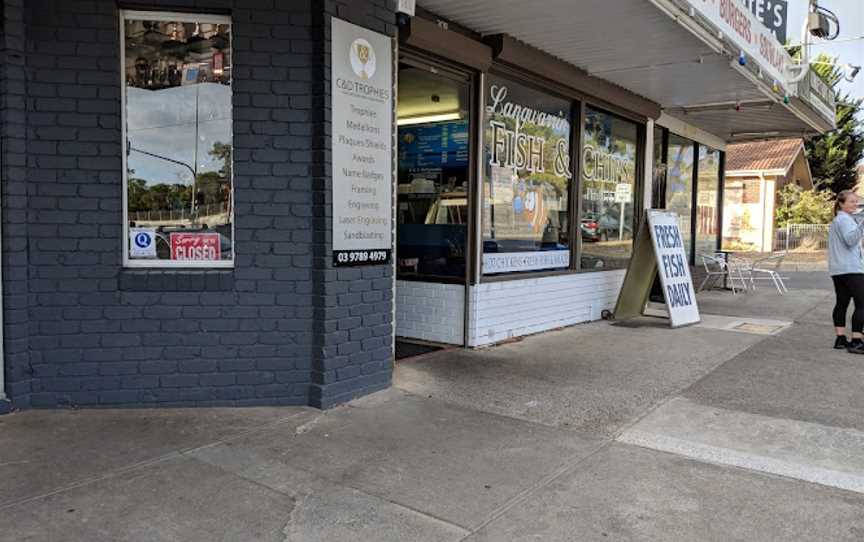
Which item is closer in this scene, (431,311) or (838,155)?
(431,311)

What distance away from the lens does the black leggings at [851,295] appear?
6.97 meters

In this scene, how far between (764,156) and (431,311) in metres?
27.1

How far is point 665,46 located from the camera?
6.79m

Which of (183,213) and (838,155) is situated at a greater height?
(838,155)

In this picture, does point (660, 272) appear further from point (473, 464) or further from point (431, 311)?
point (473, 464)

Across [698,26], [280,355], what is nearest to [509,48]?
[698,26]

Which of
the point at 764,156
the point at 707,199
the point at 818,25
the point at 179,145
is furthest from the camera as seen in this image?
the point at 764,156

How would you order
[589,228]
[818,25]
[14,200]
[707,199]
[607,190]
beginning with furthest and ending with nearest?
[707,199]
[818,25]
[607,190]
[589,228]
[14,200]

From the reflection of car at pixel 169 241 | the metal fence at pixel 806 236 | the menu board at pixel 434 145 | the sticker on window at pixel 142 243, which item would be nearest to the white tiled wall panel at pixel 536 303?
the menu board at pixel 434 145

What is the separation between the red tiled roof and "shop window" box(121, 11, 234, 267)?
26.5 m

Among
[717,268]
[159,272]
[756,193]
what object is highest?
[756,193]

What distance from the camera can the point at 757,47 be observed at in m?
7.55

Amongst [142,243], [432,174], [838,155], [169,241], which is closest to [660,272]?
[432,174]

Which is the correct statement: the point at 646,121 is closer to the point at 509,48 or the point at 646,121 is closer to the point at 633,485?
the point at 509,48
